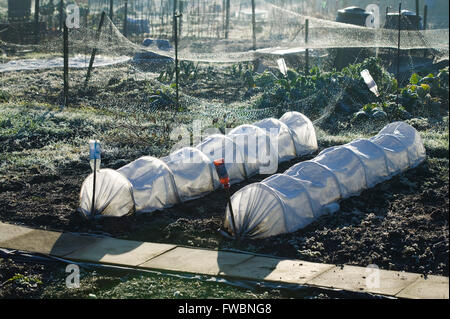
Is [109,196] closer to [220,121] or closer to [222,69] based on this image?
[220,121]

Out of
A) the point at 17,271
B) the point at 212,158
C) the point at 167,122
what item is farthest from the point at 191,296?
the point at 167,122

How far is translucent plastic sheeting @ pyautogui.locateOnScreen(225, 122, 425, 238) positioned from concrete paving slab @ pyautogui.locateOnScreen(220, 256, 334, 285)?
828 mm

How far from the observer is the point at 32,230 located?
10469 mm

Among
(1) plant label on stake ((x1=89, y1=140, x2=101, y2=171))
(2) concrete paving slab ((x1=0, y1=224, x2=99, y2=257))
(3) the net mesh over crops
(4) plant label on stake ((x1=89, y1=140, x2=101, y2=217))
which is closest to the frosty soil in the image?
(2) concrete paving slab ((x1=0, y1=224, x2=99, y2=257))

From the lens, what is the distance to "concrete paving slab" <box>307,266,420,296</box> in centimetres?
826

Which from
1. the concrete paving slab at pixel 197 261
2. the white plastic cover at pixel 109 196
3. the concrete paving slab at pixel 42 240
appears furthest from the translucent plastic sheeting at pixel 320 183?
the concrete paving slab at pixel 42 240

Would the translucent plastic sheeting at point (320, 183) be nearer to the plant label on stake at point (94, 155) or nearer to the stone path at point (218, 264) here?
the stone path at point (218, 264)

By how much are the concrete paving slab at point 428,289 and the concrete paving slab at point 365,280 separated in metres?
0.08

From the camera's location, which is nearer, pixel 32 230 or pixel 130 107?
pixel 32 230

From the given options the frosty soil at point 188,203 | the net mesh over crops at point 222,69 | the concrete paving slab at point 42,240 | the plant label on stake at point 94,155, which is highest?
the net mesh over crops at point 222,69

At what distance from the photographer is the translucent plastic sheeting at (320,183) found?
10.0m

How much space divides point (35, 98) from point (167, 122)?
5.14 metres

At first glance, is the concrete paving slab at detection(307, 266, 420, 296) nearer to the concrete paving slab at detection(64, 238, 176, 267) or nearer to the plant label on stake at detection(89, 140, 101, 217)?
the concrete paving slab at detection(64, 238, 176, 267)
